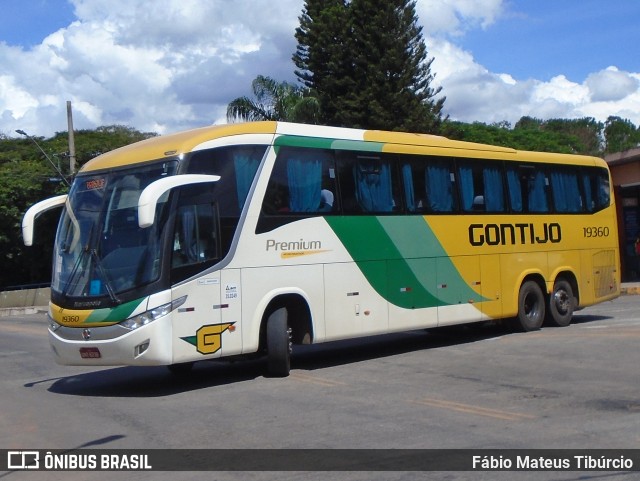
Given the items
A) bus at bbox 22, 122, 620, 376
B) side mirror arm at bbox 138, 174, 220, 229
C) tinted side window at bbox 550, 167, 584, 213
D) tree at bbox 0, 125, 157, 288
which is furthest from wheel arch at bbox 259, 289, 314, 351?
tree at bbox 0, 125, 157, 288

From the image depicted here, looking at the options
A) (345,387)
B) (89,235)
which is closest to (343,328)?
(345,387)

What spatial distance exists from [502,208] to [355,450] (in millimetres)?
9789

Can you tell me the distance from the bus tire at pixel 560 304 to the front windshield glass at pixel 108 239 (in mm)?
9503

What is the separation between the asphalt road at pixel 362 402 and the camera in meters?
8.43

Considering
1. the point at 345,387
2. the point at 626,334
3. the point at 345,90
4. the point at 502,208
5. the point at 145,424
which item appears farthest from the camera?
the point at 345,90

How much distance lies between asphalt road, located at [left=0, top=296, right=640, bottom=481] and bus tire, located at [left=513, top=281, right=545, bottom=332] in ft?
2.93

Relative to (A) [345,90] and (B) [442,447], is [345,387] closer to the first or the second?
(B) [442,447]

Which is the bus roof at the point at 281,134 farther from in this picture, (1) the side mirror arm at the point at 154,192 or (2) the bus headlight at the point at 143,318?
(2) the bus headlight at the point at 143,318

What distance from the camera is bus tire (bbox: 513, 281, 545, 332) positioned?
17.5 meters

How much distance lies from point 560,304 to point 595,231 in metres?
2.00

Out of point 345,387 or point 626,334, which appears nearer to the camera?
point 345,387

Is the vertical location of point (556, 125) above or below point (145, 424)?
above

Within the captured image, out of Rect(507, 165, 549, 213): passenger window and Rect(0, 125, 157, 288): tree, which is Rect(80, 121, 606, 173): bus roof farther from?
Rect(0, 125, 157, 288): tree

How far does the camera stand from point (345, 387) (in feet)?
38.9
